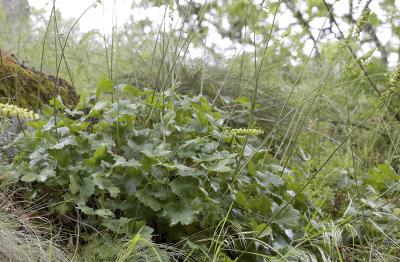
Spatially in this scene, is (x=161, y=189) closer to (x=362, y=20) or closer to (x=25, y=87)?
(x=362, y=20)

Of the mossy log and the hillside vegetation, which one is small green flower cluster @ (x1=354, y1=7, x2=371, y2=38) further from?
the mossy log

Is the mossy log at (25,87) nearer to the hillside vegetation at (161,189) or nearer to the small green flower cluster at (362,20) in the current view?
the hillside vegetation at (161,189)

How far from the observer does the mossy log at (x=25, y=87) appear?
8.42 feet

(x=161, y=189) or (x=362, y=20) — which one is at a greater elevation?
(x=362, y=20)

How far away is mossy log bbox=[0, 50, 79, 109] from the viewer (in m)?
2.57

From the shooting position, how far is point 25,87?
8.91 ft

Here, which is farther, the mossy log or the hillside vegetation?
the mossy log

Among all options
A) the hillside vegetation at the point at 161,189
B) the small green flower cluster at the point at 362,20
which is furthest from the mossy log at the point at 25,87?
the small green flower cluster at the point at 362,20

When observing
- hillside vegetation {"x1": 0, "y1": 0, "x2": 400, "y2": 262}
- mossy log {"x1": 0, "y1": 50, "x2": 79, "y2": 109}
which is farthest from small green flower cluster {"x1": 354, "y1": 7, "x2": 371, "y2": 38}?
mossy log {"x1": 0, "y1": 50, "x2": 79, "y2": 109}

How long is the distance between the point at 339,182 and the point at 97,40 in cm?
281

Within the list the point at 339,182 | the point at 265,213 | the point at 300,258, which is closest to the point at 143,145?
the point at 265,213

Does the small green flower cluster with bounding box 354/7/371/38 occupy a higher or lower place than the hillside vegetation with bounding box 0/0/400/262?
higher

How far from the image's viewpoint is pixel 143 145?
212 centimetres

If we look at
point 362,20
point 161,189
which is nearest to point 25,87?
point 161,189
